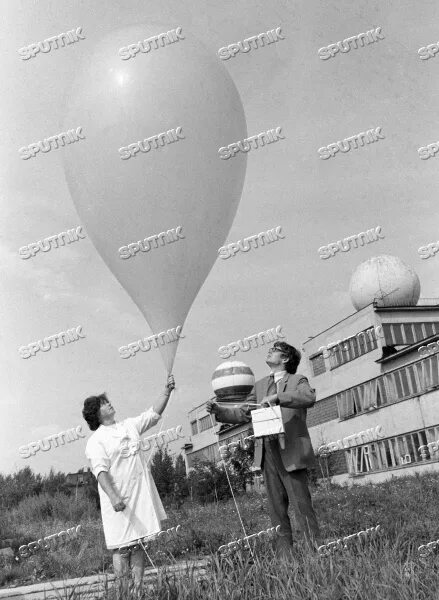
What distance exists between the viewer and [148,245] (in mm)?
8227

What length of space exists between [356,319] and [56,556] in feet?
A: 90.6

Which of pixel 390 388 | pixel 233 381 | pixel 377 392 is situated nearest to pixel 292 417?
pixel 233 381

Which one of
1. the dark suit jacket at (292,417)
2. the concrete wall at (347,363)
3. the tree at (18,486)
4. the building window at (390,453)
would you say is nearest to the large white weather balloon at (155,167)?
the dark suit jacket at (292,417)

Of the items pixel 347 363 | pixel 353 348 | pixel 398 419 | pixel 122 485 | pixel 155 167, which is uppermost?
pixel 155 167

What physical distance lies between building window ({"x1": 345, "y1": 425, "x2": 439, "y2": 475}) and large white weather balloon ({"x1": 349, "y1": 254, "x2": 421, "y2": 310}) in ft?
25.9

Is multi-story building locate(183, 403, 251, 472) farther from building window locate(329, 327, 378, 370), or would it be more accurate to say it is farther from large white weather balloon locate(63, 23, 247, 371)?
large white weather balloon locate(63, 23, 247, 371)

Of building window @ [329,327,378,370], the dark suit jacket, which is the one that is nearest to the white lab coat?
the dark suit jacket

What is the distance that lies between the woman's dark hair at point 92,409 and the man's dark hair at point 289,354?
1.69 metres

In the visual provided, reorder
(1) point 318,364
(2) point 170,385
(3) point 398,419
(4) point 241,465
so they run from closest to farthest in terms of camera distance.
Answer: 1. (2) point 170,385
2. (3) point 398,419
3. (4) point 241,465
4. (1) point 318,364

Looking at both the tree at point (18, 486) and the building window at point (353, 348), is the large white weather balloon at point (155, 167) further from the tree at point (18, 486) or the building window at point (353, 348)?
the building window at point (353, 348)

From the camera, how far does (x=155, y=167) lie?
8289 millimetres

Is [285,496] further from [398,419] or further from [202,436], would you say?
[202,436]

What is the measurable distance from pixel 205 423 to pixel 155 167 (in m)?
55.5

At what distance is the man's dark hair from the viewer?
607cm
